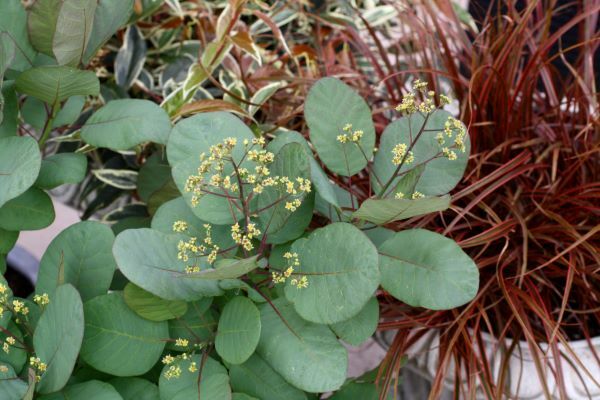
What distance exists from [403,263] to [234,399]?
139 mm

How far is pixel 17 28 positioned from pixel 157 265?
0.78 ft

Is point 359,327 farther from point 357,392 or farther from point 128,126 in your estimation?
point 128,126

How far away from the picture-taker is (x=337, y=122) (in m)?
0.45

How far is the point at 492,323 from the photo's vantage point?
689mm

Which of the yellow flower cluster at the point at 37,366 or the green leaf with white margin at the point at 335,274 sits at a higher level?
the green leaf with white margin at the point at 335,274

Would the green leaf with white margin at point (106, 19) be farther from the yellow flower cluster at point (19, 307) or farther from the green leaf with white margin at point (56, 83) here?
the yellow flower cluster at point (19, 307)

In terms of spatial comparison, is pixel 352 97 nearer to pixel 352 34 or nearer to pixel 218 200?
pixel 218 200

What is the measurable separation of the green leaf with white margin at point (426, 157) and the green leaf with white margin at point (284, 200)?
6 centimetres

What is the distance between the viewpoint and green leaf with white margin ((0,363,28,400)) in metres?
0.42

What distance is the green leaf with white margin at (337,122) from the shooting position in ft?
1.47

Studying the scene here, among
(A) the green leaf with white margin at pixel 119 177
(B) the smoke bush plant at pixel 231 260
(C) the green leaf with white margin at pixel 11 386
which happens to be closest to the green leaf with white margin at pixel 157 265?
(B) the smoke bush plant at pixel 231 260

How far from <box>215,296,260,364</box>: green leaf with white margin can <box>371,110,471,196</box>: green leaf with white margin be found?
0.12 m

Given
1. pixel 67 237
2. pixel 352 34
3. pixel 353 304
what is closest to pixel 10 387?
pixel 67 237

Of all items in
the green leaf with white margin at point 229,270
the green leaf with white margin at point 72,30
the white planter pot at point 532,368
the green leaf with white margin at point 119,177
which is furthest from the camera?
the green leaf with white margin at point 119,177
